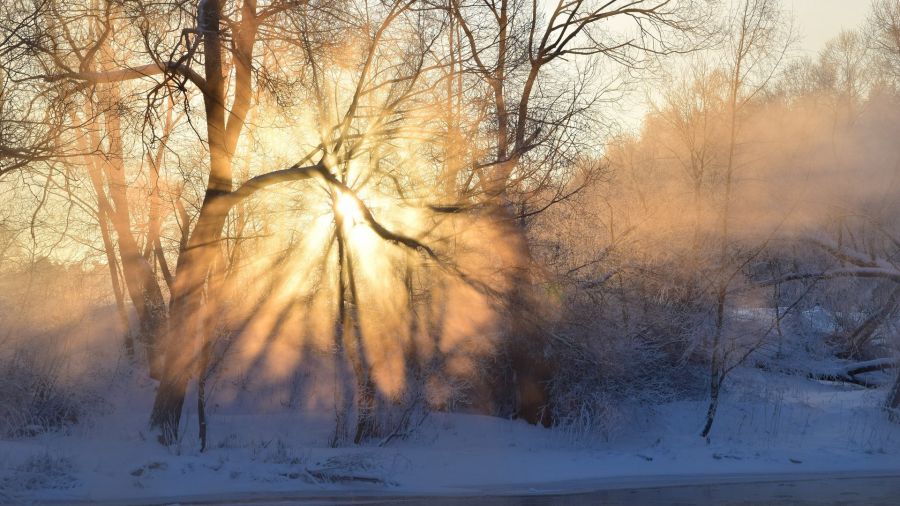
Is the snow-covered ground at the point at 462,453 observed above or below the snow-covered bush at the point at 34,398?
below

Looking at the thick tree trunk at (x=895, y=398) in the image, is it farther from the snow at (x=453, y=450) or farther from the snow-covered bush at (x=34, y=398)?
the snow-covered bush at (x=34, y=398)

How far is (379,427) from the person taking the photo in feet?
48.3

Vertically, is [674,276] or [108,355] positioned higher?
[674,276]

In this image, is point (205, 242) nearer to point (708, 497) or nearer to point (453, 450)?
point (453, 450)

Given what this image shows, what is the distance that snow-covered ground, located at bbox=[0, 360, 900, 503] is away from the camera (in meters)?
10.7

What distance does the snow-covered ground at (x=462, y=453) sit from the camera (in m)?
10.7

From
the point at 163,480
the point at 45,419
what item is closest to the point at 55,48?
the point at 163,480

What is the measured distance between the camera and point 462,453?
14.4 m

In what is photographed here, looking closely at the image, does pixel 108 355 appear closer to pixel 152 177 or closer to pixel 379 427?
pixel 152 177

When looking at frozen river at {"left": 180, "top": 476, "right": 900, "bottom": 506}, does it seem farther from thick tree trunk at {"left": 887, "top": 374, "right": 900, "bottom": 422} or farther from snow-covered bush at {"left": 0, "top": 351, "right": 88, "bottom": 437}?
snow-covered bush at {"left": 0, "top": 351, "right": 88, "bottom": 437}

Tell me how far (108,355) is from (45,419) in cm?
670

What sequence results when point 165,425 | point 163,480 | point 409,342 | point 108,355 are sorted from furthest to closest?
1. point 108,355
2. point 409,342
3. point 165,425
4. point 163,480

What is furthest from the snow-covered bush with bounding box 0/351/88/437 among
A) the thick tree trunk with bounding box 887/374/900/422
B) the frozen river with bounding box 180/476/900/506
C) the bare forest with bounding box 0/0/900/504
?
the thick tree trunk with bounding box 887/374/900/422

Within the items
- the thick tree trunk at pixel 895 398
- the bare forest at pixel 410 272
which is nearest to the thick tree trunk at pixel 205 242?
the bare forest at pixel 410 272
